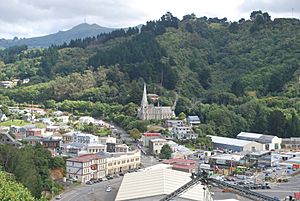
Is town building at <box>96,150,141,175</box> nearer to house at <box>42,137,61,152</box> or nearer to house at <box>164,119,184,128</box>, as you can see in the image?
house at <box>42,137,61,152</box>

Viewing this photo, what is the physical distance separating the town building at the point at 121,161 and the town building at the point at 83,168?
3.50 feet

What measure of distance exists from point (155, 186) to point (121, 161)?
9.20m

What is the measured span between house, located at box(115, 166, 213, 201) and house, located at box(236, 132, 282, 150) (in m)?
14.5

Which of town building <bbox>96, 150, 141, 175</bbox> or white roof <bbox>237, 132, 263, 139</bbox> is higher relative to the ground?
white roof <bbox>237, 132, 263, 139</bbox>

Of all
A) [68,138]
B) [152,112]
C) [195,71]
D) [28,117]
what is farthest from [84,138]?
[195,71]

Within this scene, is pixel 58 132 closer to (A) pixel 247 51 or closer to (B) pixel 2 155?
(B) pixel 2 155

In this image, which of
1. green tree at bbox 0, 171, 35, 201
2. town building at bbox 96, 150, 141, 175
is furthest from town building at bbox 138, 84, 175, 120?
green tree at bbox 0, 171, 35, 201

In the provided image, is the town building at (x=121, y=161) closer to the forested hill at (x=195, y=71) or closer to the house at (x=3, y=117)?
the forested hill at (x=195, y=71)

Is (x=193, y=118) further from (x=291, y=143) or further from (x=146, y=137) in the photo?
(x=291, y=143)

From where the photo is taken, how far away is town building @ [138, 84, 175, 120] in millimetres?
40156

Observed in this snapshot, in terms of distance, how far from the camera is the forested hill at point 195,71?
40.3 metres

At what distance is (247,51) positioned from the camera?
2291 inches

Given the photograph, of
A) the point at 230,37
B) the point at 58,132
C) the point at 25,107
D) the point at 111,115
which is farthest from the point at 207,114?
the point at 230,37

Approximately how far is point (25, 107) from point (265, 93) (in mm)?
22198
